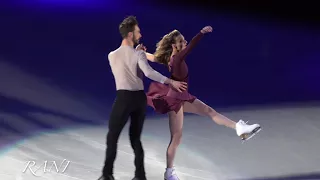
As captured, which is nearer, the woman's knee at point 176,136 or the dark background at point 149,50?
the woman's knee at point 176,136

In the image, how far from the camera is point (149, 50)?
956 centimetres

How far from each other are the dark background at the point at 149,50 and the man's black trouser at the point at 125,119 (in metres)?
2.43

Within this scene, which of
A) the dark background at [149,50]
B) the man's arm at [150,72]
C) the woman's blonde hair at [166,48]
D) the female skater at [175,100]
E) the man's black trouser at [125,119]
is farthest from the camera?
the dark background at [149,50]

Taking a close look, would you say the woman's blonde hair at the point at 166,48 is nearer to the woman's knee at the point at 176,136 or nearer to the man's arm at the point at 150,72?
the man's arm at the point at 150,72

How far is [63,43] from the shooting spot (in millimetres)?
9797

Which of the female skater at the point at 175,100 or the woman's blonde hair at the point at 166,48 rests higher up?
the woman's blonde hair at the point at 166,48

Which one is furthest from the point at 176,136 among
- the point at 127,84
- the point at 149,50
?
the point at 149,50

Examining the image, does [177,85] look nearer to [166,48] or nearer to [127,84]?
[127,84]

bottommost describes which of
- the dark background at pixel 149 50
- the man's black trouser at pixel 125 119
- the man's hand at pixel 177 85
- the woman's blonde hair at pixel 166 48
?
the man's black trouser at pixel 125 119

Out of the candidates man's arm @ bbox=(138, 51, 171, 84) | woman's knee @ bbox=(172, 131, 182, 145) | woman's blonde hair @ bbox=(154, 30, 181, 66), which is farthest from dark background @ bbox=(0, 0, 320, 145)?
man's arm @ bbox=(138, 51, 171, 84)

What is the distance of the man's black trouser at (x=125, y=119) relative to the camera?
482 cm

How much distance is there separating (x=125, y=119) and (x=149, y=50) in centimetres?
477

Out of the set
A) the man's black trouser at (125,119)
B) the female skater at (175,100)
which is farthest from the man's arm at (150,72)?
the female skater at (175,100)

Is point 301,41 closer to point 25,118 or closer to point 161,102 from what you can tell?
point 25,118
